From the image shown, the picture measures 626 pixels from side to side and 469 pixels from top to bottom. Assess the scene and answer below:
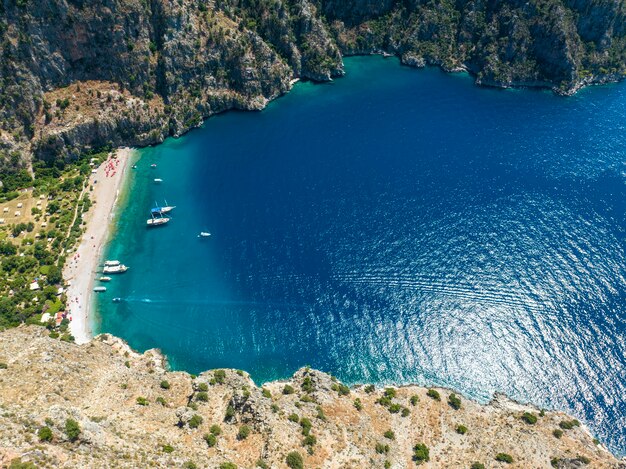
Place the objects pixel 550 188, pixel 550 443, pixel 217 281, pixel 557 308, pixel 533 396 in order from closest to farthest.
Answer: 1. pixel 550 443
2. pixel 533 396
3. pixel 557 308
4. pixel 217 281
5. pixel 550 188

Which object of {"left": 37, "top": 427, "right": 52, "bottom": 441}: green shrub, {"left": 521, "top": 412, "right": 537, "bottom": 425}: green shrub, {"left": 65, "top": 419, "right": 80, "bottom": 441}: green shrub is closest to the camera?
{"left": 37, "top": 427, "right": 52, "bottom": 441}: green shrub

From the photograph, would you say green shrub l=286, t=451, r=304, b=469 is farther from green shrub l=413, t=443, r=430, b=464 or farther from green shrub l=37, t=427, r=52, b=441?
green shrub l=37, t=427, r=52, b=441

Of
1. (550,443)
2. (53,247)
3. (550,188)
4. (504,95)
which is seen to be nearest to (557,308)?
(550,443)

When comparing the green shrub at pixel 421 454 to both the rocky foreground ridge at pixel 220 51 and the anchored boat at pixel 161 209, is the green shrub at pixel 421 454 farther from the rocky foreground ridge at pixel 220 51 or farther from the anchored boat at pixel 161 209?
the rocky foreground ridge at pixel 220 51

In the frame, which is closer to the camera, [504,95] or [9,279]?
[9,279]

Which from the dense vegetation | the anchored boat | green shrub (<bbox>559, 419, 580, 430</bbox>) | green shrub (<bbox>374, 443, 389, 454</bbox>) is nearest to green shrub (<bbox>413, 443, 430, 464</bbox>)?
green shrub (<bbox>374, 443, 389, 454</bbox>)

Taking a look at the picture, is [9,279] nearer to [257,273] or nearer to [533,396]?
[257,273]
